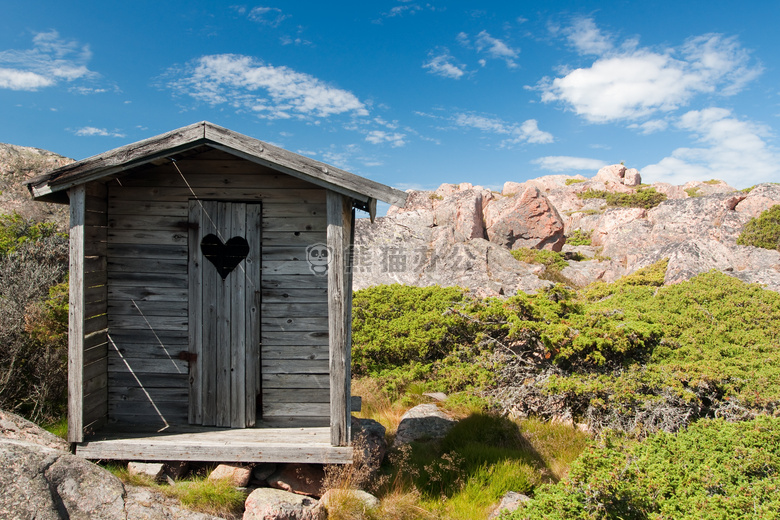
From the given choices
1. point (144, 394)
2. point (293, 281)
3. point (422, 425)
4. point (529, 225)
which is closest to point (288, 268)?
point (293, 281)

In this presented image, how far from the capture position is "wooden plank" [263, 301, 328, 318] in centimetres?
512

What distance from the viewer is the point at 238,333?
512 cm

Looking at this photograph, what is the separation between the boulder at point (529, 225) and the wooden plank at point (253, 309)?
63.7 ft

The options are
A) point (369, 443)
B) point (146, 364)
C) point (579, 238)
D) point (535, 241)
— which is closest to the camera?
point (146, 364)

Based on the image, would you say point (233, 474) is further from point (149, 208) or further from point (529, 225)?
point (529, 225)

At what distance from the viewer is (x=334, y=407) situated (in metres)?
4.50

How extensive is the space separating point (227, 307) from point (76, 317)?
143 cm

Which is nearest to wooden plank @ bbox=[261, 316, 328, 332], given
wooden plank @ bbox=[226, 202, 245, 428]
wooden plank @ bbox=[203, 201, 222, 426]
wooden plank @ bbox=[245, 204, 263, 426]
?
wooden plank @ bbox=[245, 204, 263, 426]

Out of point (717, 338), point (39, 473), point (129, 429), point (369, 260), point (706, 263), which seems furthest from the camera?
point (369, 260)

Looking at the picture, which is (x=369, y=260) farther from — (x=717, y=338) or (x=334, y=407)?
(x=334, y=407)

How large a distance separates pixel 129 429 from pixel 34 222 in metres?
7.75

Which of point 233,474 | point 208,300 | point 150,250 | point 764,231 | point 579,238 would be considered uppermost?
point 579,238

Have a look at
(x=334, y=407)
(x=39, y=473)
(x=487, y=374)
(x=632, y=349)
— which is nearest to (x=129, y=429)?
(x=39, y=473)

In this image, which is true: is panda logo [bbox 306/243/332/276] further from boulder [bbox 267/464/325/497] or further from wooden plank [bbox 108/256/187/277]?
boulder [bbox 267/464/325/497]
